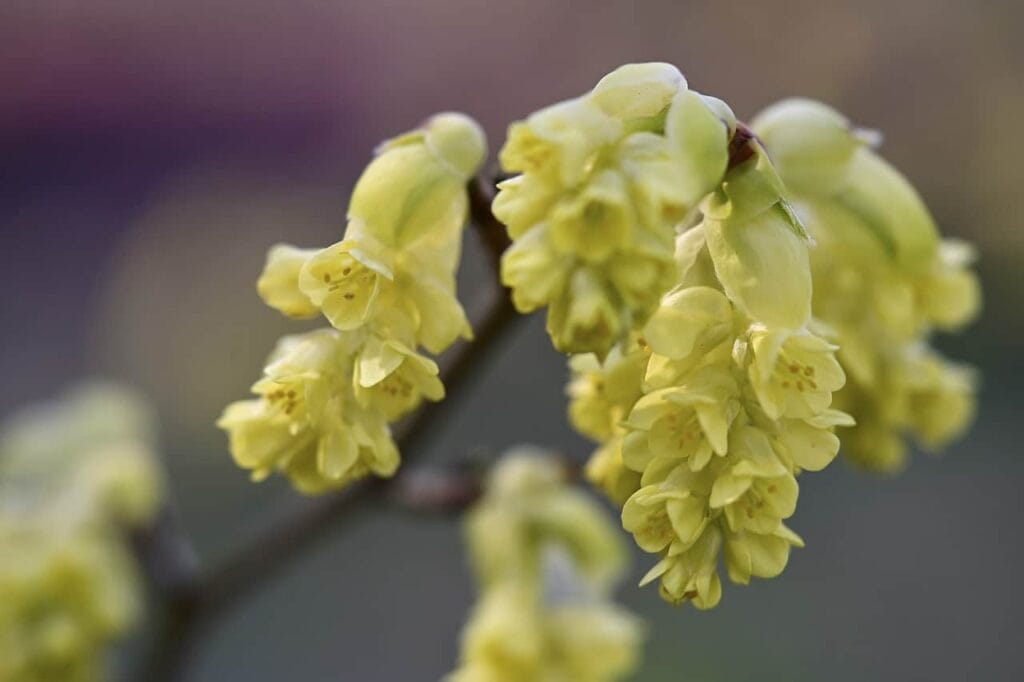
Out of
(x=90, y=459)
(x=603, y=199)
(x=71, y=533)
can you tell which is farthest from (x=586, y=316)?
(x=90, y=459)

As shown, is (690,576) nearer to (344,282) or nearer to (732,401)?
(732,401)

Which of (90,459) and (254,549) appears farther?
(90,459)

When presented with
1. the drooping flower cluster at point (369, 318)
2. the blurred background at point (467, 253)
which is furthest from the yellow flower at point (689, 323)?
the blurred background at point (467, 253)

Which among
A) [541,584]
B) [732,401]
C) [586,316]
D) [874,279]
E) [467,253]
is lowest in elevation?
[467,253]

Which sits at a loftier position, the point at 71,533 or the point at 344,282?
the point at 344,282

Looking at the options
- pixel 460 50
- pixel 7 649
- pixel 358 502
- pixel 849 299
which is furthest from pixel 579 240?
pixel 460 50

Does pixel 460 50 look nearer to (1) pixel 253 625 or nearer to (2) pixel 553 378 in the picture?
(2) pixel 553 378

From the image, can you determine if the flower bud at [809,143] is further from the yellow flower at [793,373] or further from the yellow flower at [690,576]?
the yellow flower at [690,576]
